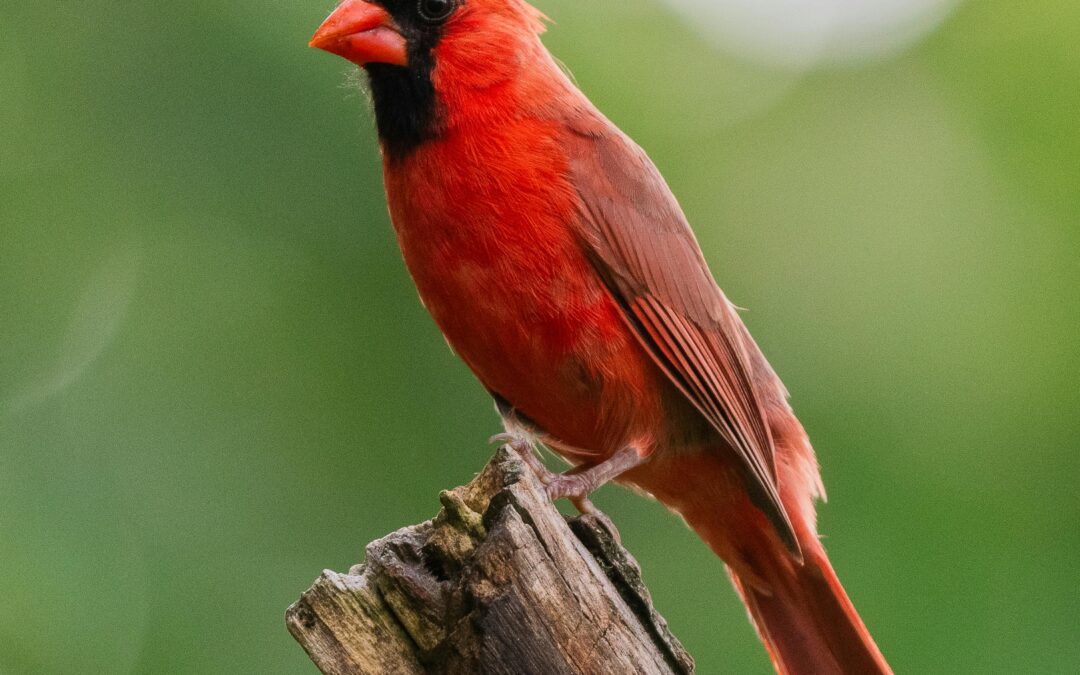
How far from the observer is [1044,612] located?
4.22m

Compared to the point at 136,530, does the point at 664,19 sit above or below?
above

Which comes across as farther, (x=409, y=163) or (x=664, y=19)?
(x=664, y=19)

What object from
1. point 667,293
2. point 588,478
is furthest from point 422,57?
point 588,478

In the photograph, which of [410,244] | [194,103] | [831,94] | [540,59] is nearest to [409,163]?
[410,244]

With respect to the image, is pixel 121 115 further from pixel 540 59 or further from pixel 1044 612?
pixel 1044 612

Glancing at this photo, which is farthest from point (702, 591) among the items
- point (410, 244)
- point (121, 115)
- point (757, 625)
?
point (121, 115)

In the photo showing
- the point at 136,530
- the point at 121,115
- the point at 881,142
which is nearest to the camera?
the point at 136,530

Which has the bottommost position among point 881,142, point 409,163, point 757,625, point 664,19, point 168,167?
point 757,625

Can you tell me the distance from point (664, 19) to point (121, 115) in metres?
2.22

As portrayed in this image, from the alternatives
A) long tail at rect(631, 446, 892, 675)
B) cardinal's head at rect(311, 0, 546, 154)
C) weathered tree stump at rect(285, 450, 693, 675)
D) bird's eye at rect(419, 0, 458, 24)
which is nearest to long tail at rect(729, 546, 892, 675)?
long tail at rect(631, 446, 892, 675)

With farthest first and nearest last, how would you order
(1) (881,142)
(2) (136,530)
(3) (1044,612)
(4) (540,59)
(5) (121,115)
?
1. (1) (881,142)
2. (5) (121,115)
3. (2) (136,530)
4. (3) (1044,612)
5. (4) (540,59)

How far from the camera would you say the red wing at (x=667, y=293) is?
3.47 m

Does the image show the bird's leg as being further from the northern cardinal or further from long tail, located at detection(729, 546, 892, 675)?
long tail, located at detection(729, 546, 892, 675)

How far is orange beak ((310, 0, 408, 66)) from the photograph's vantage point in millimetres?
3490
